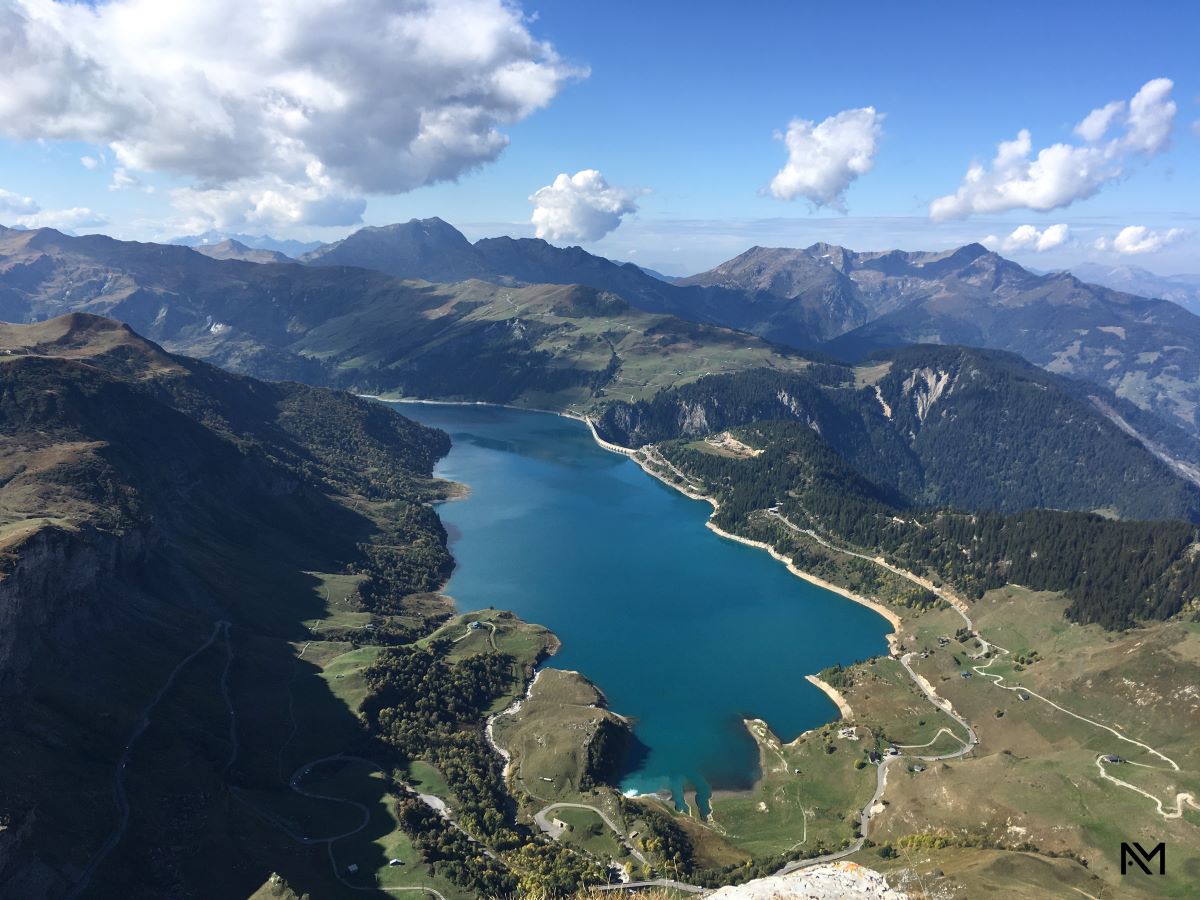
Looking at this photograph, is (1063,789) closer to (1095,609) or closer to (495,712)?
(1095,609)

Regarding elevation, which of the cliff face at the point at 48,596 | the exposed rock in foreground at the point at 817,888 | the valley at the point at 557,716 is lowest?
the valley at the point at 557,716

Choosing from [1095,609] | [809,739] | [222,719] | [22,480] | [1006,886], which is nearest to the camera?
[1006,886]

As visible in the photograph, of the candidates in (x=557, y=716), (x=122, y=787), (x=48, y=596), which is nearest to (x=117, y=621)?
(x=48, y=596)

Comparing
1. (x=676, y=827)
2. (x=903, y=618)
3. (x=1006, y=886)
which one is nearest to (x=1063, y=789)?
(x=1006, y=886)

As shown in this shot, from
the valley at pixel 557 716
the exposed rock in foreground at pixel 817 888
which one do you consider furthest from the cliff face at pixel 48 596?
the exposed rock in foreground at pixel 817 888

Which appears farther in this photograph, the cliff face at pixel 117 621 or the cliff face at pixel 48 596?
the cliff face at pixel 48 596

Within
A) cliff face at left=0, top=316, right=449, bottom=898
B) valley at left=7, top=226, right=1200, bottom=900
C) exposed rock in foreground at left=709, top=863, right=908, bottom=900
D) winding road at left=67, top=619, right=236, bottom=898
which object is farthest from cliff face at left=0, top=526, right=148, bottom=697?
exposed rock in foreground at left=709, top=863, right=908, bottom=900

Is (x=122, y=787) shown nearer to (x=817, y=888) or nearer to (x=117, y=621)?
(x=117, y=621)

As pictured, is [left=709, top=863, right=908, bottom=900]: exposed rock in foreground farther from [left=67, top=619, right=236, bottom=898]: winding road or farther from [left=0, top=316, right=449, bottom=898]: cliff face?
[left=67, top=619, right=236, bottom=898]: winding road

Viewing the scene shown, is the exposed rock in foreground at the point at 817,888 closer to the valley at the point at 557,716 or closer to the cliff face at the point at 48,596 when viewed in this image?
the valley at the point at 557,716

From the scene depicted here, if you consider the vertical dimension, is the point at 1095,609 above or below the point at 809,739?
above
